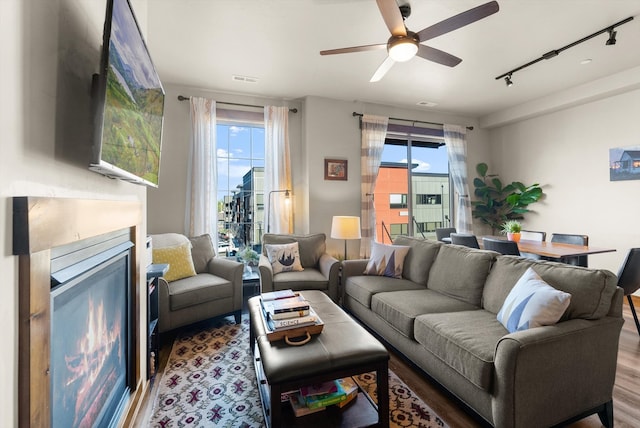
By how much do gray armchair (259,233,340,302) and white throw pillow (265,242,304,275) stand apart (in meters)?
0.07

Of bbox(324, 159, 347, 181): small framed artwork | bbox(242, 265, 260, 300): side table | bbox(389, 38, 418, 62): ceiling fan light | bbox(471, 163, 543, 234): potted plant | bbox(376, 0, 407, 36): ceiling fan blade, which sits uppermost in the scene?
bbox(376, 0, 407, 36): ceiling fan blade

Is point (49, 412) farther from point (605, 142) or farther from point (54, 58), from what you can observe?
point (605, 142)

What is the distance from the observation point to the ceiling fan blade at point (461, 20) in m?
1.76

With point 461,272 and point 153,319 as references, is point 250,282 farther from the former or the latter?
point 461,272

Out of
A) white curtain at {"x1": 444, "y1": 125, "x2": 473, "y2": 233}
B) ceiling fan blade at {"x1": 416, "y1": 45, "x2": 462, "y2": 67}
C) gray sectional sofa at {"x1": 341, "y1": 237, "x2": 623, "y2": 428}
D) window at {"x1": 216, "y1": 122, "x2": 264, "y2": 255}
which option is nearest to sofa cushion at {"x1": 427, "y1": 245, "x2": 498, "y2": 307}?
gray sectional sofa at {"x1": 341, "y1": 237, "x2": 623, "y2": 428}

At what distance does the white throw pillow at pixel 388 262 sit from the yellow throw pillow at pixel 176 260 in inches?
72.6

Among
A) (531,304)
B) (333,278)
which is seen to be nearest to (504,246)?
(531,304)

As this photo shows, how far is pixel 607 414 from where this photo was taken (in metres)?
1.56

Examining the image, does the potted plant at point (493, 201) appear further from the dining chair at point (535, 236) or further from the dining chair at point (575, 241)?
the dining chair at point (575, 241)

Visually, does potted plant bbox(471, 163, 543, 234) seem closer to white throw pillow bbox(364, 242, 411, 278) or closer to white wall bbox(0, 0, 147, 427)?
white throw pillow bbox(364, 242, 411, 278)

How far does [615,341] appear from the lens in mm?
1567

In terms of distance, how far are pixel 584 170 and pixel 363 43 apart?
3.67m

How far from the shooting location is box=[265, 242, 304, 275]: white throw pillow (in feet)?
10.8

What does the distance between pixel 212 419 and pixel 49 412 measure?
3.58 feet
